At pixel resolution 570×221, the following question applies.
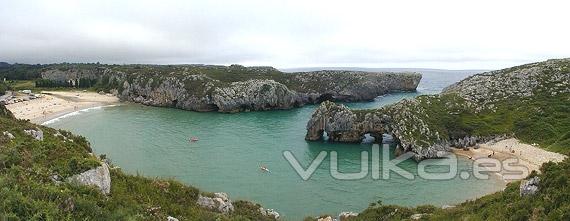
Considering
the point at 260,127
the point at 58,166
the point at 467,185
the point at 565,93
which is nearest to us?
the point at 58,166

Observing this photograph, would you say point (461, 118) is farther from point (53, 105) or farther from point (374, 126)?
point (53, 105)

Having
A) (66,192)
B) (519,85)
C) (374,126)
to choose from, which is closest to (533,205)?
(66,192)

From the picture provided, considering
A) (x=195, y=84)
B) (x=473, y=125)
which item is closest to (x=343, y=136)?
(x=473, y=125)

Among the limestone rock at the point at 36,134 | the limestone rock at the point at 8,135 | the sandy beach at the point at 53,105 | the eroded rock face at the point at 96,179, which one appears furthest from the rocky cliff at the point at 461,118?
the sandy beach at the point at 53,105

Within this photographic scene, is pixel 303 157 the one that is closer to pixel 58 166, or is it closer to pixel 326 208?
pixel 326 208

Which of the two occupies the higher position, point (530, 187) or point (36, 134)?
point (36, 134)

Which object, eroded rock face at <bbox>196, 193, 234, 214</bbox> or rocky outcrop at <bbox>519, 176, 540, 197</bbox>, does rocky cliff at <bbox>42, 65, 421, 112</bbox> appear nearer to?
eroded rock face at <bbox>196, 193, 234, 214</bbox>
